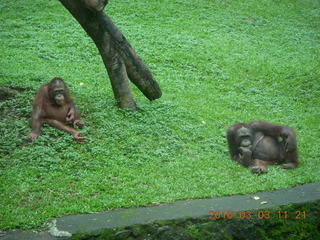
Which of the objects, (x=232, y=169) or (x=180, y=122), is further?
(x=180, y=122)

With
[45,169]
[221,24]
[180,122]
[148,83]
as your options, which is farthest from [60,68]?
[221,24]

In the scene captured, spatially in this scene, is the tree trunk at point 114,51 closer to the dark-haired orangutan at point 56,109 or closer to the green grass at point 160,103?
the green grass at point 160,103

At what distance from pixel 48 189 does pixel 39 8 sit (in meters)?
11.5

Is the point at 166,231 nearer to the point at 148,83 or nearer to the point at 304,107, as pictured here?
the point at 148,83

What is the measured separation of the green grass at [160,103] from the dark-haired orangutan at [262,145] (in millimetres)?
189

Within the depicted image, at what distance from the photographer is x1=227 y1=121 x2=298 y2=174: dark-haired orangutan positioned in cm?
672

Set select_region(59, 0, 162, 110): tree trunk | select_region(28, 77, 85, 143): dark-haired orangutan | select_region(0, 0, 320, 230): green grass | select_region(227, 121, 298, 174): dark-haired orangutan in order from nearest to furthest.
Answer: select_region(0, 0, 320, 230): green grass
select_region(227, 121, 298, 174): dark-haired orangutan
select_region(28, 77, 85, 143): dark-haired orangutan
select_region(59, 0, 162, 110): tree trunk

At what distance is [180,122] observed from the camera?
8273 mm

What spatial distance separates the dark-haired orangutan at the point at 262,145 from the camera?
6.72m

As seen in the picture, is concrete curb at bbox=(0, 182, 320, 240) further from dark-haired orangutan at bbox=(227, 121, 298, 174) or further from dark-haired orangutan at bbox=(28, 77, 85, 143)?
dark-haired orangutan at bbox=(28, 77, 85, 143)

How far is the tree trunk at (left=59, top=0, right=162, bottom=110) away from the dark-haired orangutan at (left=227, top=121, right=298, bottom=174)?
2.24 metres

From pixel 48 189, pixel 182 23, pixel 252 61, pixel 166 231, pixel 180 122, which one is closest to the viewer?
pixel 166 231

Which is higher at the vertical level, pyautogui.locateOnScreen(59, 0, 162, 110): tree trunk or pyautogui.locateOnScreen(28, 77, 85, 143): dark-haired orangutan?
pyautogui.locateOnScreen(59, 0, 162, 110): tree trunk
